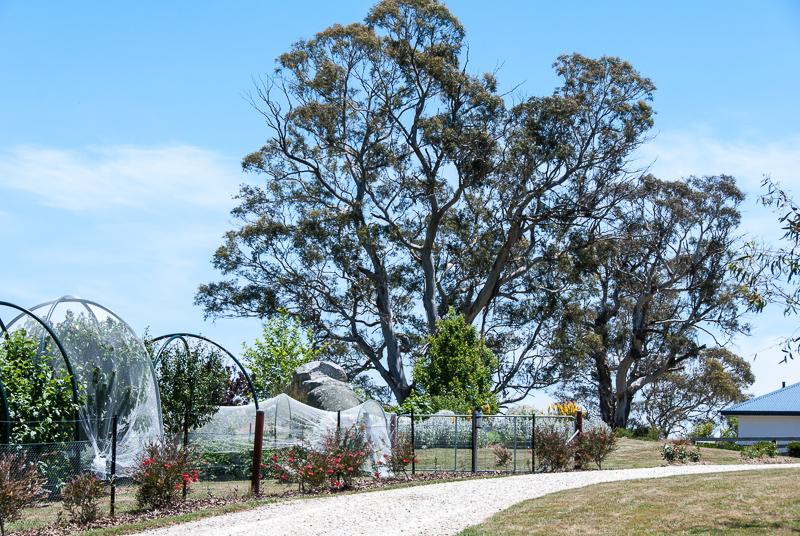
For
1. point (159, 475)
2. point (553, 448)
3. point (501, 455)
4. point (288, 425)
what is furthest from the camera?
point (501, 455)

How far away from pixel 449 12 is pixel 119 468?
2390 centimetres

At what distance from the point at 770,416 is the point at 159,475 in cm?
3018

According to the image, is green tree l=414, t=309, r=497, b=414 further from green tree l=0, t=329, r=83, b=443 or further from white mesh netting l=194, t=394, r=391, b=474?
green tree l=0, t=329, r=83, b=443

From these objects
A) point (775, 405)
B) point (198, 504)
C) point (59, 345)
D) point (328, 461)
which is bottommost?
point (198, 504)

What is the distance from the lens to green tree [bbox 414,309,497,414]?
81.4ft

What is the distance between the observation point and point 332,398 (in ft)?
73.2

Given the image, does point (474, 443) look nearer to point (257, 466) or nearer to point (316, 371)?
point (257, 466)

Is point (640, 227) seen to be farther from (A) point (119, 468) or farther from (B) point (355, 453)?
(A) point (119, 468)

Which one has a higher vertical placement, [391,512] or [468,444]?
[468,444]

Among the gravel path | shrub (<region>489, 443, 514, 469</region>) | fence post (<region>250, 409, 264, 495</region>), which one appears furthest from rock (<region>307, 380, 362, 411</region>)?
fence post (<region>250, 409, 264, 495</region>)

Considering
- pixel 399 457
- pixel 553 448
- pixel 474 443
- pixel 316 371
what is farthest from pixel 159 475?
pixel 316 371

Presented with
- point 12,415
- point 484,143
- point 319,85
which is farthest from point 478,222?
point 12,415

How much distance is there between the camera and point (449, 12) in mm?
31297

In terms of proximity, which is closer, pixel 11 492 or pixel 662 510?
pixel 11 492
